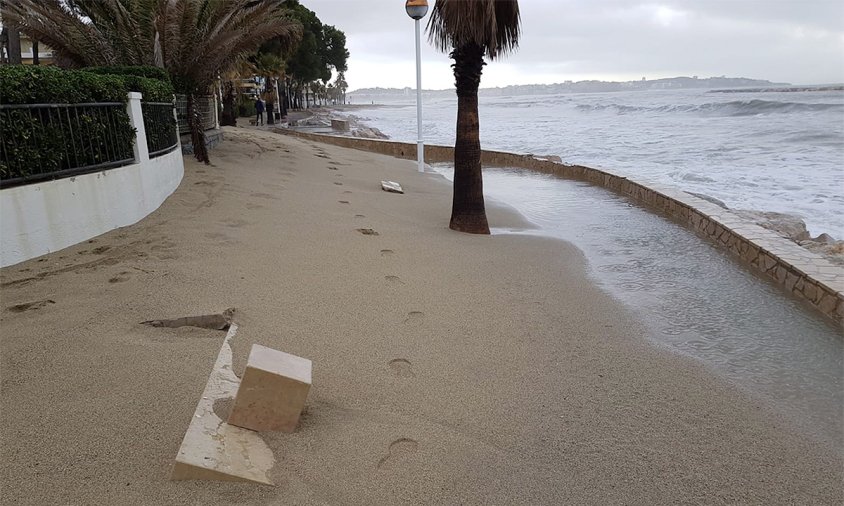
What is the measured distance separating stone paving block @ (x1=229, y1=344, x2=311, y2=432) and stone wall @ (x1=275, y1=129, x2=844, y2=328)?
449 centimetres

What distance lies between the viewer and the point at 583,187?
40.3 feet

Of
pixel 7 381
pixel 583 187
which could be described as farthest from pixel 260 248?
pixel 583 187

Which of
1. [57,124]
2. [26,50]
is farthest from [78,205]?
[26,50]

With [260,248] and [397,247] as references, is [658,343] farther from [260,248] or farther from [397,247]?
[260,248]

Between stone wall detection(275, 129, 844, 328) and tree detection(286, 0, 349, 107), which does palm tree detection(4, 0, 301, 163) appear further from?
tree detection(286, 0, 349, 107)

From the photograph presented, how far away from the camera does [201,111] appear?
13.0 metres

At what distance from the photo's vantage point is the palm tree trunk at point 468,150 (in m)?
7.52

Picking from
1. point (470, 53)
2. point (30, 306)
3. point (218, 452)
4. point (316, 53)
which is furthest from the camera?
point (316, 53)

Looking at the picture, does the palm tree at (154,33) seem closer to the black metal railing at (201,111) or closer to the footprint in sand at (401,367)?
the black metal railing at (201,111)

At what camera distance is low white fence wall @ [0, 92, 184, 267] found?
462 cm

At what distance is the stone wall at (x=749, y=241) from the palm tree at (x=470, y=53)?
121 inches

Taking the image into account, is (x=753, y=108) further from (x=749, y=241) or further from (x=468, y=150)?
(x=468, y=150)

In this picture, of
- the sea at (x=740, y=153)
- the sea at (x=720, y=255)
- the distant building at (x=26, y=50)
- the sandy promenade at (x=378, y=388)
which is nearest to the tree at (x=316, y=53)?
the distant building at (x=26, y=50)

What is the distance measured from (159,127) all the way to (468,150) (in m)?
4.34
